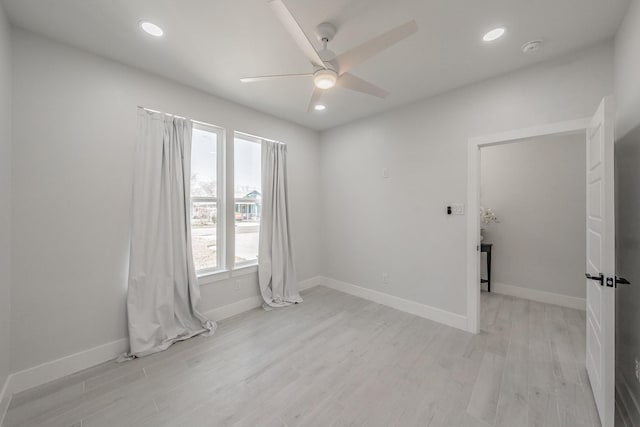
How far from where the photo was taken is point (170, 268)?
2.66 m

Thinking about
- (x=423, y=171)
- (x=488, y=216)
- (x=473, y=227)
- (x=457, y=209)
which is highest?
(x=423, y=171)

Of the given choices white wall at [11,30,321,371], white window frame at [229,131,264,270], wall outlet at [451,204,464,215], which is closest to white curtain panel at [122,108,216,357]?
white wall at [11,30,321,371]

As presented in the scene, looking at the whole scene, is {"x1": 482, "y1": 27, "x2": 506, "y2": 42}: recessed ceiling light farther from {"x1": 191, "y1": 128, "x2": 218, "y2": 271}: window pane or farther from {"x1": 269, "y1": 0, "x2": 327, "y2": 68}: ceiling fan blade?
{"x1": 191, "y1": 128, "x2": 218, "y2": 271}: window pane

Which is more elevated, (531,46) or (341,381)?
(531,46)

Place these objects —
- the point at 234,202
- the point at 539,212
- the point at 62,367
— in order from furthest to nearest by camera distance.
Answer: the point at 539,212 → the point at 234,202 → the point at 62,367

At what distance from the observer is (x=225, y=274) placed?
10.7 ft

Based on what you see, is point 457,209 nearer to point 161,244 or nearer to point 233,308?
point 233,308

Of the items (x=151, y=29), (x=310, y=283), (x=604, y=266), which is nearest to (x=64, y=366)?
(x=151, y=29)

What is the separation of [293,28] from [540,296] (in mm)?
4755

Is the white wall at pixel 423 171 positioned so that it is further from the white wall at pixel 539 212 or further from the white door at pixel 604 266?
the white wall at pixel 539 212

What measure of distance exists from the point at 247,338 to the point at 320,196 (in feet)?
8.83

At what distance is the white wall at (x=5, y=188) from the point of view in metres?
1.75

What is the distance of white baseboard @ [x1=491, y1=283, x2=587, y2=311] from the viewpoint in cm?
341

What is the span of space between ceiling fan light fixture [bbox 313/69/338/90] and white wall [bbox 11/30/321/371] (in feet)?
6.32
